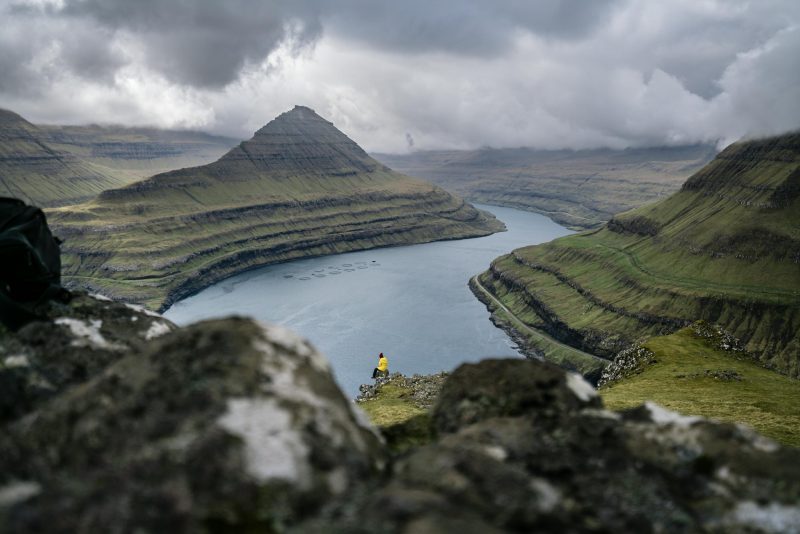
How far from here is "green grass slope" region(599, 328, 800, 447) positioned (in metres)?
43.1

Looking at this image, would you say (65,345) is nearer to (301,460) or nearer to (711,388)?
(301,460)

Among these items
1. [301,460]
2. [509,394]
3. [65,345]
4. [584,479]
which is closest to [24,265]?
[65,345]

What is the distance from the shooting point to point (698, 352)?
7706 centimetres

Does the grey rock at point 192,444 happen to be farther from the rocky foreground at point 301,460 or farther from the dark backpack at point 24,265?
the dark backpack at point 24,265

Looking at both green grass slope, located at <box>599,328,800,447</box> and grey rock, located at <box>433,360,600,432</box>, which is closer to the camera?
grey rock, located at <box>433,360,600,432</box>

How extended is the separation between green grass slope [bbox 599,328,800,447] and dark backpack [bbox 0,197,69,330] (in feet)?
137

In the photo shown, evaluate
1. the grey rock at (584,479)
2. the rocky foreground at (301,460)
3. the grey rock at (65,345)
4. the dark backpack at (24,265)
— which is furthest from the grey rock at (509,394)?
the dark backpack at (24,265)

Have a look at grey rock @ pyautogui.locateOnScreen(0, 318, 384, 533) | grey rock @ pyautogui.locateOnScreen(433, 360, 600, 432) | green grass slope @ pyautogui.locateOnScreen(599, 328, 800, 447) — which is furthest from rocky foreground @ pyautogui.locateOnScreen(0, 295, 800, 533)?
green grass slope @ pyautogui.locateOnScreen(599, 328, 800, 447)

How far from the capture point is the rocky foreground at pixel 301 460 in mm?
8984

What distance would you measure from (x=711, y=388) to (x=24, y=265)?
213ft

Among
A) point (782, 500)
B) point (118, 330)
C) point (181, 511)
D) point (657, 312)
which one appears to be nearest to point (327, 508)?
point (181, 511)

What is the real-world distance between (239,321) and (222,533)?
5185 mm

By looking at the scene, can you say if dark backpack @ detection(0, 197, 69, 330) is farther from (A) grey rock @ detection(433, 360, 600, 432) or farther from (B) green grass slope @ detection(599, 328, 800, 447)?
(B) green grass slope @ detection(599, 328, 800, 447)

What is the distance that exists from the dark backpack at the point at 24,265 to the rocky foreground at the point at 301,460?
241 centimetres
